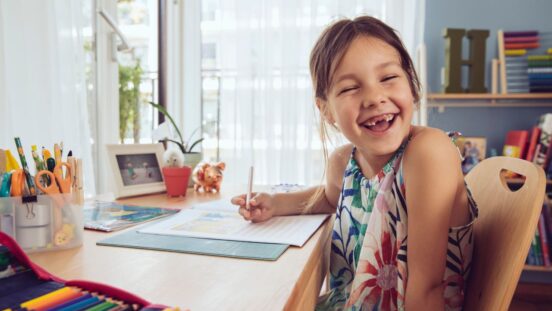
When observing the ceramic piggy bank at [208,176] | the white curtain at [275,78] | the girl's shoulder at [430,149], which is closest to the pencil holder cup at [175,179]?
the ceramic piggy bank at [208,176]

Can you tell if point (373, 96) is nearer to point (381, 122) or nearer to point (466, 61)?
point (381, 122)

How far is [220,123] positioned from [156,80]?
1.58 ft

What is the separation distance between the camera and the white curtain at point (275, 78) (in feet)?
7.93

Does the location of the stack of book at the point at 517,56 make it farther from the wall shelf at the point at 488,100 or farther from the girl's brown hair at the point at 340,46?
the girl's brown hair at the point at 340,46

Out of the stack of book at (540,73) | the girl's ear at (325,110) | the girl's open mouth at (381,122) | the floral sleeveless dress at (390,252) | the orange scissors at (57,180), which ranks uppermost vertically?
the stack of book at (540,73)

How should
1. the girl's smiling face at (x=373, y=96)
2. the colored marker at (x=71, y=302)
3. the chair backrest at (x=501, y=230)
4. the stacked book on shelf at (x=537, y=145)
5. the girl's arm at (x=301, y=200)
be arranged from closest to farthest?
the colored marker at (x=71, y=302) → the chair backrest at (x=501, y=230) → the girl's smiling face at (x=373, y=96) → the girl's arm at (x=301, y=200) → the stacked book on shelf at (x=537, y=145)

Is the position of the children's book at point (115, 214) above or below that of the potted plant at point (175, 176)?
below

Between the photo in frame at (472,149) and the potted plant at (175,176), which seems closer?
the potted plant at (175,176)

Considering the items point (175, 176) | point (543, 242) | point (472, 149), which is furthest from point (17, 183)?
point (543, 242)

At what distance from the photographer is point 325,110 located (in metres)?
0.95

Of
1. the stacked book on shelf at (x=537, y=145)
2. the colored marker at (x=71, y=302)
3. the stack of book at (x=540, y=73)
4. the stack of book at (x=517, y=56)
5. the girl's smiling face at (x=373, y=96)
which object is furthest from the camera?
the stack of book at (x=517, y=56)

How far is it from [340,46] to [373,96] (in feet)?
0.40

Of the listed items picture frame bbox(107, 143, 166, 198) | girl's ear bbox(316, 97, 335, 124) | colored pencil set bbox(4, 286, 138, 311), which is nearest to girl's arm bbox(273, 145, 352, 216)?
girl's ear bbox(316, 97, 335, 124)

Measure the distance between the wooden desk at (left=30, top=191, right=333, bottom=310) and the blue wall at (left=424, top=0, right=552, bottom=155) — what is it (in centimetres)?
211
